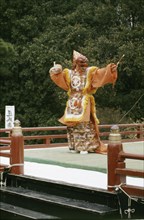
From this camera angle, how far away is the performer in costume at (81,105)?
834 cm

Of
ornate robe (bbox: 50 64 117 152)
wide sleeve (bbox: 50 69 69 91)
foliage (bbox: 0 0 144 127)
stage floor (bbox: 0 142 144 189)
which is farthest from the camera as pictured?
foliage (bbox: 0 0 144 127)

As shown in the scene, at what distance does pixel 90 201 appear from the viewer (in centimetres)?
566

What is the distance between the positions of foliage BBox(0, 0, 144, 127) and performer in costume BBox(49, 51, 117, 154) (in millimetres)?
7823

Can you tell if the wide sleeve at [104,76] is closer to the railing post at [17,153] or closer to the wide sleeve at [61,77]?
the wide sleeve at [61,77]

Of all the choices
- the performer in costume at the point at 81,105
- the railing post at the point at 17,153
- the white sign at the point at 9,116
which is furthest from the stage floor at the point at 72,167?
the white sign at the point at 9,116

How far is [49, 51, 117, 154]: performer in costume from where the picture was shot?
834cm

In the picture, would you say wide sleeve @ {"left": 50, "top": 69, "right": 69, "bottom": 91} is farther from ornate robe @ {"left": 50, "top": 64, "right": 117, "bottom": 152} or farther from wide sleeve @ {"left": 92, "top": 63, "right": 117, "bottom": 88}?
wide sleeve @ {"left": 92, "top": 63, "right": 117, "bottom": 88}

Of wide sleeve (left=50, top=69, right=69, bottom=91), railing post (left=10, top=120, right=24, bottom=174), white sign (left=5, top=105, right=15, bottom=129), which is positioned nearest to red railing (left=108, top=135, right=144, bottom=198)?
railing post (left=10, top=120, right=24, bottom=174)

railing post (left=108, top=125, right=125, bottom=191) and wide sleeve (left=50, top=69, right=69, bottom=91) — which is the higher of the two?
wide sleeve (left=50, top=69, right=69, bottom=91)

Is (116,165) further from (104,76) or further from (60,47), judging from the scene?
(60,47)

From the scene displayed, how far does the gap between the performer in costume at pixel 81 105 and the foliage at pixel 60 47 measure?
782cm

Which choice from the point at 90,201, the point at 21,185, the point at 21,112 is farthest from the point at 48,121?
the point at 90,201

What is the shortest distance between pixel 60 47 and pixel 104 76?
33.0 feet

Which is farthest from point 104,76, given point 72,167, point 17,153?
point 17,153
